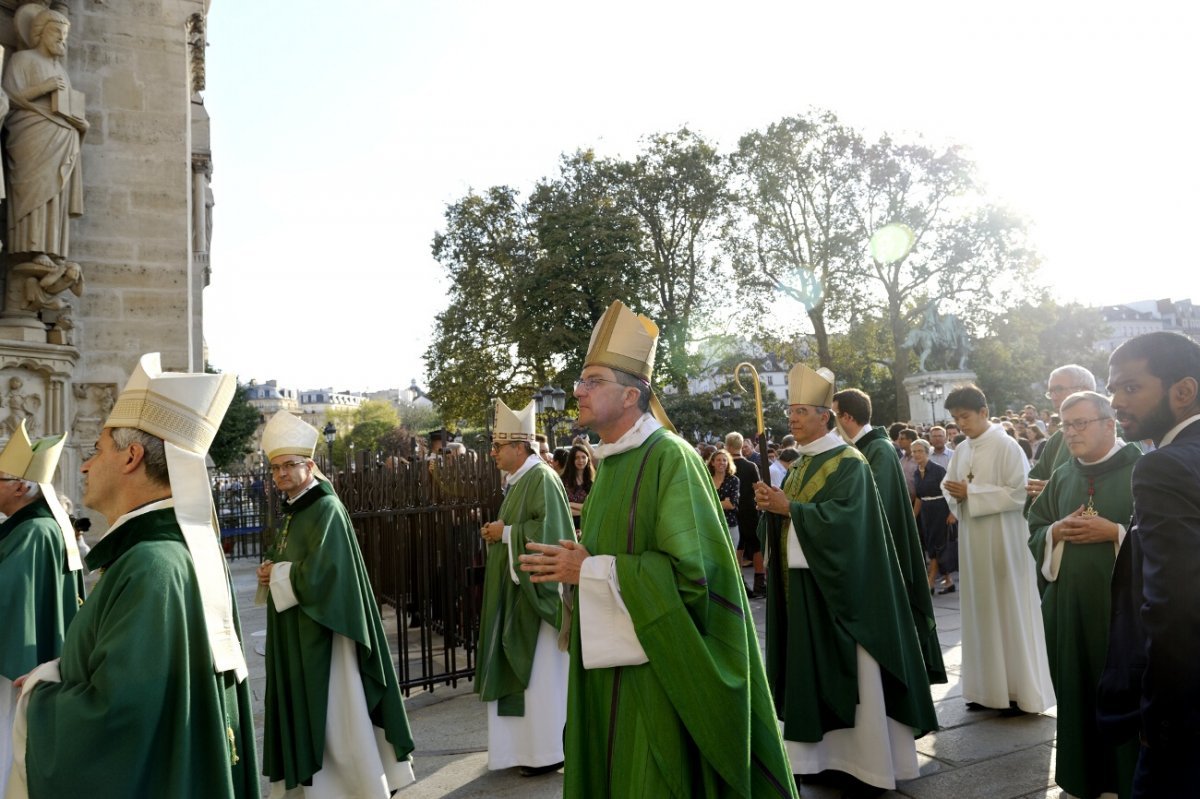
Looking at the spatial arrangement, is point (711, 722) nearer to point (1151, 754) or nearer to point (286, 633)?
point (1151, 754)

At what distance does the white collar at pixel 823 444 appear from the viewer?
4.95 m

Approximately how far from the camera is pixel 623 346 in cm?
319

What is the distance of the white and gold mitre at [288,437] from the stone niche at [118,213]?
3.83 m

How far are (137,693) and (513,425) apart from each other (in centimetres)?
384

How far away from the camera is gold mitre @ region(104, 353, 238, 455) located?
2.53 meters

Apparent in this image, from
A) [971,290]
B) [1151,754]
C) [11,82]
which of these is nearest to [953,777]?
[1151,754]

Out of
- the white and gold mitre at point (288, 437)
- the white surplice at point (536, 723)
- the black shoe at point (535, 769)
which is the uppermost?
the white and gold mitre at point (288, 437)

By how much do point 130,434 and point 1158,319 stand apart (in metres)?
134

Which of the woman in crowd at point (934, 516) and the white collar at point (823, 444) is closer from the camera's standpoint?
the white collar at point (823, 444)

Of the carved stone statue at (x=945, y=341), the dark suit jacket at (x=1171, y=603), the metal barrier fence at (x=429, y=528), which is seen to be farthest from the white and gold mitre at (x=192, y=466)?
the carved stone statue at (x=945, y=341)

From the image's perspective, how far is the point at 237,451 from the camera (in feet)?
139

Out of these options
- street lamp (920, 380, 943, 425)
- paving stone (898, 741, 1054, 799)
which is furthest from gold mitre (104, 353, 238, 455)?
street lamp (920, 380, 943, 425)

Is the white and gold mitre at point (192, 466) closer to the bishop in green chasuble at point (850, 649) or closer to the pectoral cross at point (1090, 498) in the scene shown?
the bishop in green chasuble at point (850, 649)

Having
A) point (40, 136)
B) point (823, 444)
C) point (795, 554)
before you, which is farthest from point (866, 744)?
point (40, 136)
